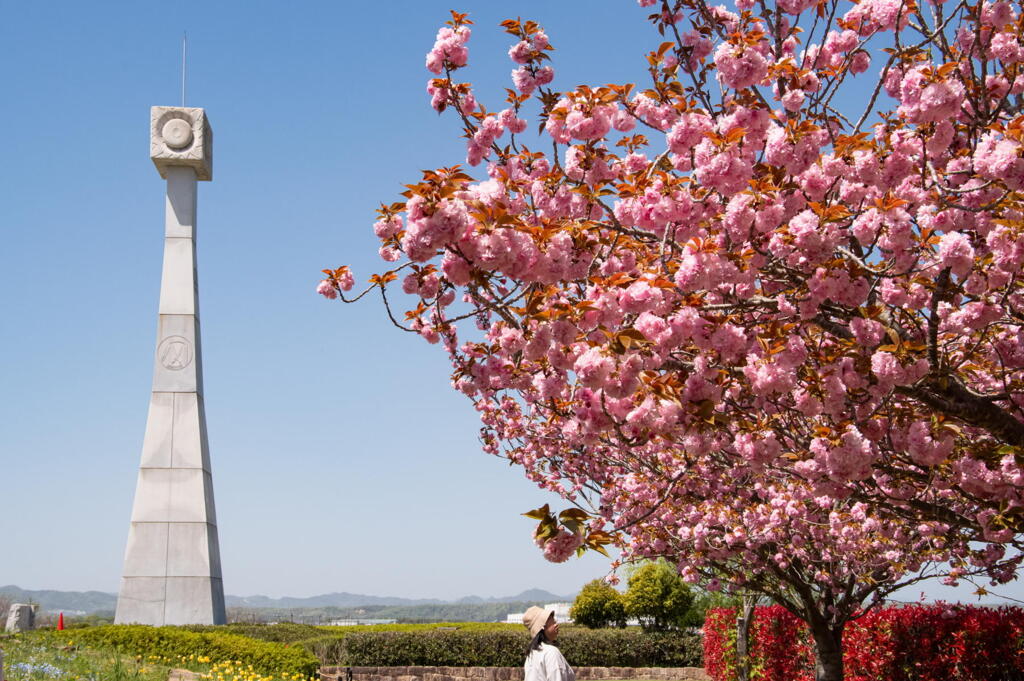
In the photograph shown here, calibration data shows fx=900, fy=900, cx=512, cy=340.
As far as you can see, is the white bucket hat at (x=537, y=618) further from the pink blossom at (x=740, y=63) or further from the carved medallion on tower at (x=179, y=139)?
the carved medallion on tower at (x=179, y=139)

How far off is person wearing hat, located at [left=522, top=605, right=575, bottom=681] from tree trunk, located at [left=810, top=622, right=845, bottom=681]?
553 centimetres

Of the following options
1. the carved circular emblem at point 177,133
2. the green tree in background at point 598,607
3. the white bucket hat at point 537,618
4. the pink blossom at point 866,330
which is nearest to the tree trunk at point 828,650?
the white bucket hat at point 537,618

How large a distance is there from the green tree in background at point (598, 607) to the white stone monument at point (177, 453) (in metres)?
10.4

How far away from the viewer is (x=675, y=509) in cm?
1030

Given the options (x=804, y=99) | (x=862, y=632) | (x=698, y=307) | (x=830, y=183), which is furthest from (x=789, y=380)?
(x=862, y=632)

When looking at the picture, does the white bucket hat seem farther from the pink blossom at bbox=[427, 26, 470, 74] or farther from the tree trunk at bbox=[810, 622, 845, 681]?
the tree trunk at bbox=[810, 622, 845, 681]

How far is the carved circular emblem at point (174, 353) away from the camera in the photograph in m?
21.5

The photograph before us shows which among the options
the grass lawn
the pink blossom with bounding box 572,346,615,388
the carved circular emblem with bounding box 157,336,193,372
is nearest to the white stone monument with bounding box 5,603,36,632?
the grass lawn

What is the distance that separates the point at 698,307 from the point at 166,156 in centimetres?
2092

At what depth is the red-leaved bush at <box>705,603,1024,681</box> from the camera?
9844 millimetres

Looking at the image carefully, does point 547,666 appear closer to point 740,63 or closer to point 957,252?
point 957,252

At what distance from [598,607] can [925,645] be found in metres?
16.1

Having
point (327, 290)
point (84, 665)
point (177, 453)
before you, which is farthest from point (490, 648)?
point (327, 290)

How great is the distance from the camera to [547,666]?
6.63 m
